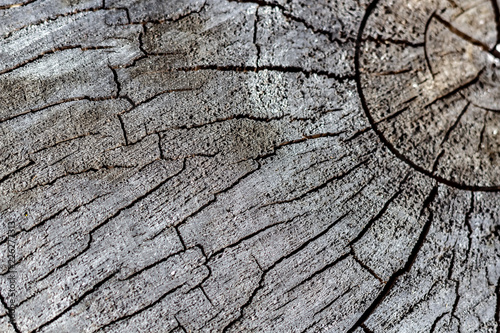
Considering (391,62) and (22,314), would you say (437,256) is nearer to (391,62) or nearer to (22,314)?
(391,62)

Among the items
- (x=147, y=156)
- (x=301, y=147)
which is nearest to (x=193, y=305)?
(x=147, y=156)

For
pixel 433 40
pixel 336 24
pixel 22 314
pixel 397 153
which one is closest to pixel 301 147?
pixel 397 153

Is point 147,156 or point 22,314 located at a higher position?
point 147,156

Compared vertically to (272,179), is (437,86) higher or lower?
higher

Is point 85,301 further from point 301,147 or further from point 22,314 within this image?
point 301,147

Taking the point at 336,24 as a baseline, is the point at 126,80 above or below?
→ below

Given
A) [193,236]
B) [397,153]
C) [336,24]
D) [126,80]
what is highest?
[336,24]
